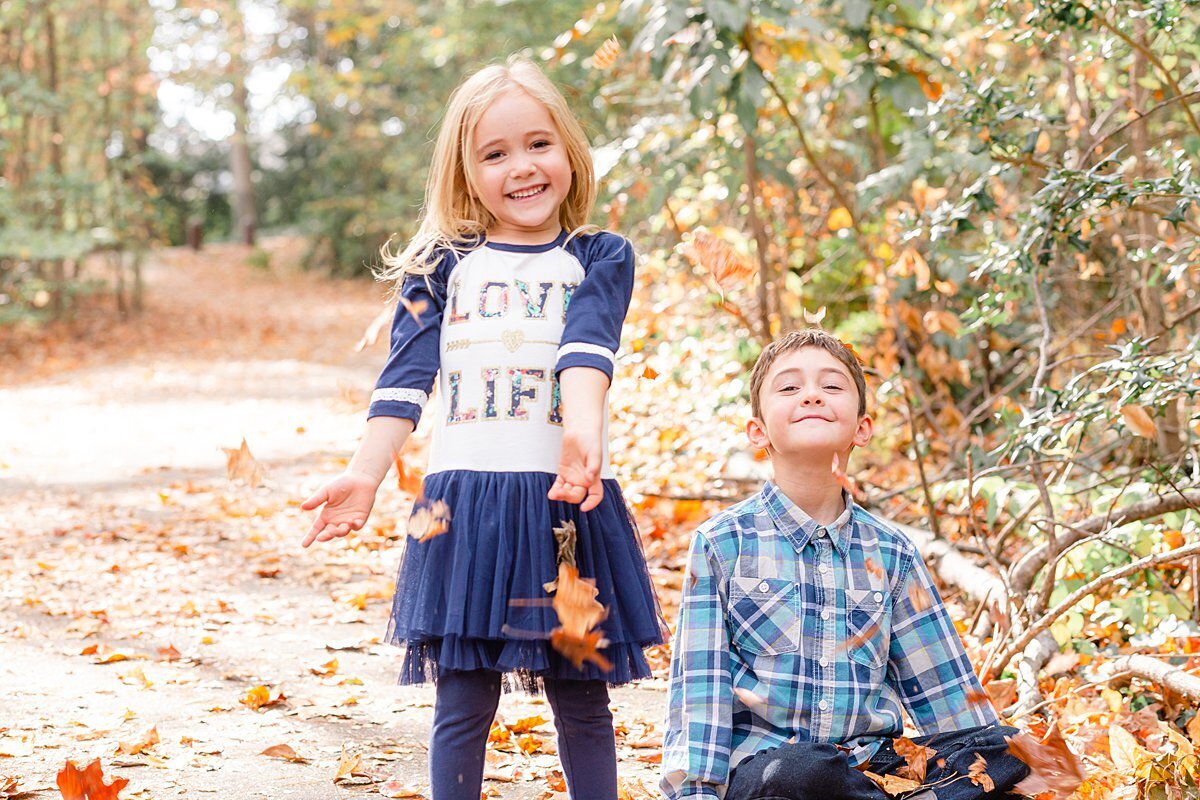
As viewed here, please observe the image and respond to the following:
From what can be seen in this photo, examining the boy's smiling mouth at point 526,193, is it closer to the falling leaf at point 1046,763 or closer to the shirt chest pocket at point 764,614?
the shirt chest pocket at point 764,614

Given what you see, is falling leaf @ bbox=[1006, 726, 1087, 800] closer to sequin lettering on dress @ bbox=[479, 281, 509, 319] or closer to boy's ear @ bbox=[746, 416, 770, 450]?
boy's ear @ bbox=[746, 416, 770, 450]

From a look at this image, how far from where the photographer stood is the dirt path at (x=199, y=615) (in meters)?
3.05

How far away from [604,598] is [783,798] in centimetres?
48

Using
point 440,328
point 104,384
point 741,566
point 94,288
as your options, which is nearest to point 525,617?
point 741,566

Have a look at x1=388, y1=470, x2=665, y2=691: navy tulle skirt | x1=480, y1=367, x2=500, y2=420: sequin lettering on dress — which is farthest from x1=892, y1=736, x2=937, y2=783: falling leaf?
x1=480, y1=367, x2=500, y2=420: sequin lettering on dress

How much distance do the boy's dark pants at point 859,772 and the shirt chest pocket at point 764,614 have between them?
189 mm

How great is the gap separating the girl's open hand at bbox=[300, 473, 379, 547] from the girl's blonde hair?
1.59 ft

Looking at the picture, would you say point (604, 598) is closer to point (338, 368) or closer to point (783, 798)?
point (783, 798)

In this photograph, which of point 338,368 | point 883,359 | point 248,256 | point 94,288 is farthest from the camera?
point 248,256

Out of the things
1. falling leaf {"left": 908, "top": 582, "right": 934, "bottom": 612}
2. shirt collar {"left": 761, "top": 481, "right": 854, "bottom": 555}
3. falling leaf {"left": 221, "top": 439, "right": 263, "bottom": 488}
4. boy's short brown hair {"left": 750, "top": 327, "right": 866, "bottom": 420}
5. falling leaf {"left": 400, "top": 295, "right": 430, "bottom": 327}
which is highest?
falling leaf {"left": 400, "top": 295, "right": 430, "bottom": 327}

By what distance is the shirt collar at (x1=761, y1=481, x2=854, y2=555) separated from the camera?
2254 mm

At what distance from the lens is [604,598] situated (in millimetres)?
2256

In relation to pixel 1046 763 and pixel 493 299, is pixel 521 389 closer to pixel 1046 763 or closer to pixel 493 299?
pixel 493 299

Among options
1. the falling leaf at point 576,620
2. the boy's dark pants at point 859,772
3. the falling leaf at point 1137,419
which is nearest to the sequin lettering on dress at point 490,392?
the falling leaf at point 576,620
